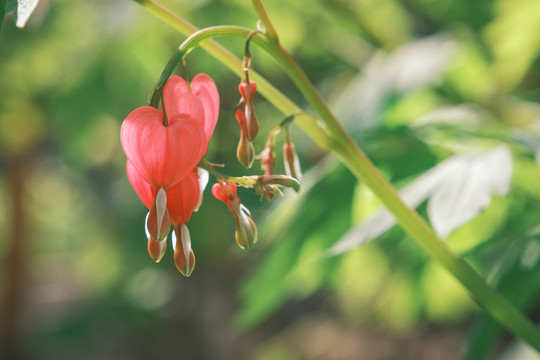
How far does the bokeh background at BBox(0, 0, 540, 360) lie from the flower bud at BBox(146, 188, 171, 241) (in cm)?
10

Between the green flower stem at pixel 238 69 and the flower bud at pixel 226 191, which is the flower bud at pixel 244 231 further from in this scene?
the green flower stem at pixel 238 69

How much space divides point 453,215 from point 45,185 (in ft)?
22.4

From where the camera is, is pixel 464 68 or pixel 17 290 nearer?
pixel 464 68

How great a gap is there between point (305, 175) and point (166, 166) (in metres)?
0.86

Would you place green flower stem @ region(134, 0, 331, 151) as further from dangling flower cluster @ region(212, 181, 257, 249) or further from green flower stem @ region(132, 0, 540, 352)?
dangling flower cluster @ region(212, 181, 257, 249)

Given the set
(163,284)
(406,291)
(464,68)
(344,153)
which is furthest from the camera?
(163,284)

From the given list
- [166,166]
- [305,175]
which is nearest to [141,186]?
[166,166]

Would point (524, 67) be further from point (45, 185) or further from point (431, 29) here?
point (45, 185)

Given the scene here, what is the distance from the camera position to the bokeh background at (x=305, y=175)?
0.79 m

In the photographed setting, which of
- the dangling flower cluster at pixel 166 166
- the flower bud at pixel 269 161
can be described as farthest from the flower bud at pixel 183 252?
the flower bud at pixel 269 161

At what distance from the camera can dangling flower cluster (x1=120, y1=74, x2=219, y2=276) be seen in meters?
0.38

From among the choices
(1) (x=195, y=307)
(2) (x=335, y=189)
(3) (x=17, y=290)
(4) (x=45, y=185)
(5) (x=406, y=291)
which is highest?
(2) (x=335, y=189)

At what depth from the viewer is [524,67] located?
1.40 meters

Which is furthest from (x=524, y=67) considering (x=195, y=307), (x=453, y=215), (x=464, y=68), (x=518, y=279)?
(x=195, y=307)
